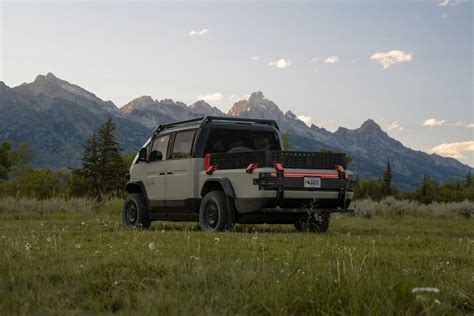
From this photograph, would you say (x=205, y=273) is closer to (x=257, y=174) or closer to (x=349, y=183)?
(x=257, y=174)

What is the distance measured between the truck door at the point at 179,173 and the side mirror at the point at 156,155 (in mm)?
462

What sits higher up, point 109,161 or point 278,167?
point 109,161

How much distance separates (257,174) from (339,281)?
253 inches

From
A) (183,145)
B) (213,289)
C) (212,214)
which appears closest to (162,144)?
(183,145)

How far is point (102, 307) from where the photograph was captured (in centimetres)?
405

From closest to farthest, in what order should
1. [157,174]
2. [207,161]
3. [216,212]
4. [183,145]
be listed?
[216,212] → [207,161] → [183,145] → [157,174]

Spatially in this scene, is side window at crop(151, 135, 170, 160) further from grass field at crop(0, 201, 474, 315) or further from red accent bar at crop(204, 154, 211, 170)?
grass field at crop(0, 201, 474, 315)

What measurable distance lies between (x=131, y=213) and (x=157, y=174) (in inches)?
54.6

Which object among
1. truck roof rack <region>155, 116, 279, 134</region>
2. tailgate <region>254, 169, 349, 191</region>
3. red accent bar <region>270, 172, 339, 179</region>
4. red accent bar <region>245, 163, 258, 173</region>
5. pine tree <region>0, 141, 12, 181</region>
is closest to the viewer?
tailgate <region>254, 169, 349, 191</region>

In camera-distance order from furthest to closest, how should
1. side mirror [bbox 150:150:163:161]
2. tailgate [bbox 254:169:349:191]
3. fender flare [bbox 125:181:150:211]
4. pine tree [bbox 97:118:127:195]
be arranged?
pine tree [bbox 97:118:127:195] < fender flare [bbox 125:181:150:211] < side mirror [bbox 150:150:163:161] < tailgate [bbox 254:169:349:191]

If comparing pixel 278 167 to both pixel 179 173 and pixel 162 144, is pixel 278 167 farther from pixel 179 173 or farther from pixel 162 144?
pixel 162 144

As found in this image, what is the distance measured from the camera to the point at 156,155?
44.8 feet

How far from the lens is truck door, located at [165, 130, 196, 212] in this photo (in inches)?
492

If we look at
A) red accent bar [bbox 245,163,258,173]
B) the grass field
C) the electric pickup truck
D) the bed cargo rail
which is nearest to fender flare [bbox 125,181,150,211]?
the electric pickup truck
